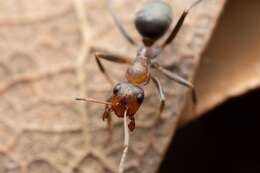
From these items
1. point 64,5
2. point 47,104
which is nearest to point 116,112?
point 47,104

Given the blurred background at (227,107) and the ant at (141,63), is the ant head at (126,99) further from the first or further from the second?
the blurred background at (227,107)

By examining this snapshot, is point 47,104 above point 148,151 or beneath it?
above

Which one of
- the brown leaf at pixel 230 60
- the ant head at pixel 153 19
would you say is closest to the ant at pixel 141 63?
the ant head at pixel 153 19

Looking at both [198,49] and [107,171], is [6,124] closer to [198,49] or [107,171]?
[107,171]

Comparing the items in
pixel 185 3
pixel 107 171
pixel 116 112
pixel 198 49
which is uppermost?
pixel 185 3

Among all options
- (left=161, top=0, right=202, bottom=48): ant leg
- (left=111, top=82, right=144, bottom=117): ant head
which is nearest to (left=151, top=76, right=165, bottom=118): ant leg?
(left=111, top=82, right=144, bottom=117): ant head
